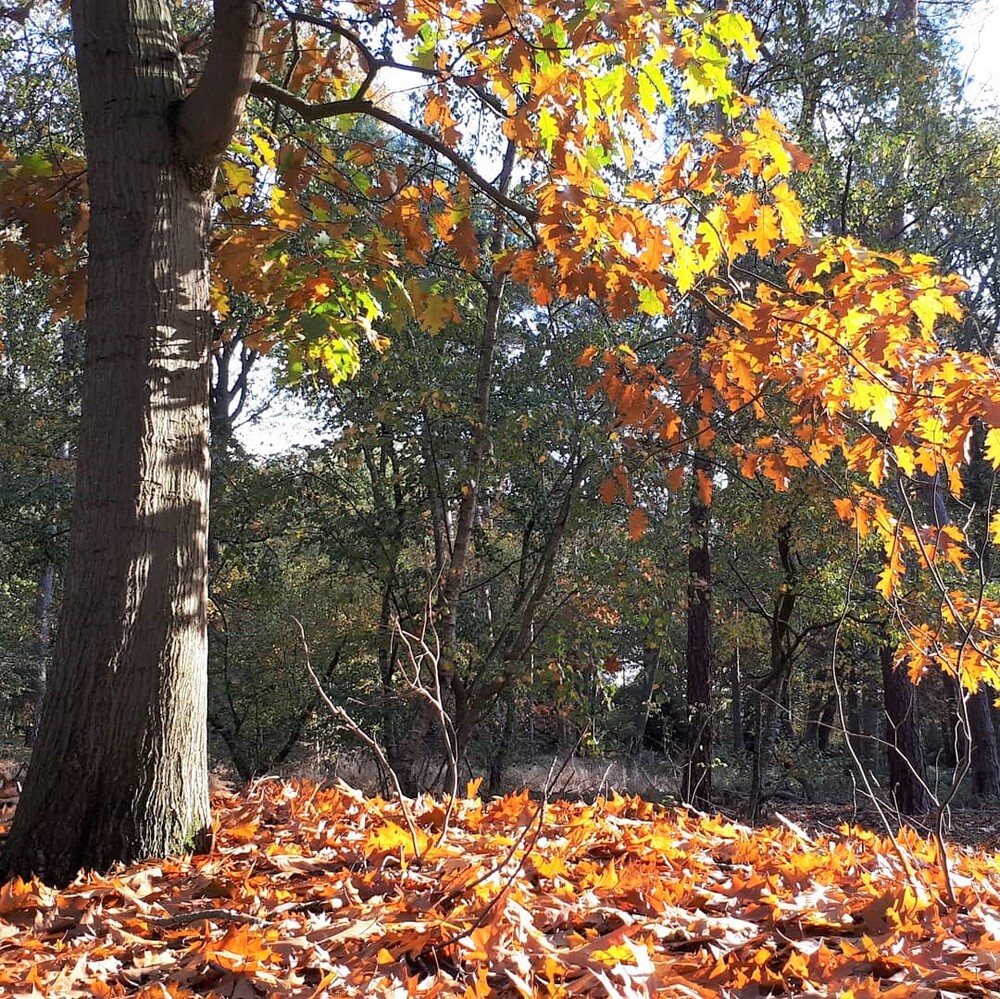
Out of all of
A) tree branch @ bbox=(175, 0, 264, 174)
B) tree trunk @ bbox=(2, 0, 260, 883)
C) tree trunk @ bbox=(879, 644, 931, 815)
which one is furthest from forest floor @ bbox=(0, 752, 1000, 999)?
tree trunk @ bbox=(879, 644, 931, 815)

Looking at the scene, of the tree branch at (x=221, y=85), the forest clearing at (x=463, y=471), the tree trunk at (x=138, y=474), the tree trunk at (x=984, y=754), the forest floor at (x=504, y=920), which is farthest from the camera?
the tree trunk at (x=984, y=754)

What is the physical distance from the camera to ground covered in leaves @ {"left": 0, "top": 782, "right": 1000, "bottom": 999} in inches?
75.2

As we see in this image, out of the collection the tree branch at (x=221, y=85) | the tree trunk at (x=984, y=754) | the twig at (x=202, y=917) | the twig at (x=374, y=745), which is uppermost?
the tree branch at (x=221, y=85)

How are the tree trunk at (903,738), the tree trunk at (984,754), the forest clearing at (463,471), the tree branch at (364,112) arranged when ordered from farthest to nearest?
the tree trunk at (984,754) < the tree trunk at (903,738) < the tree branch at (364,112) < the forest clearing at (463,471)

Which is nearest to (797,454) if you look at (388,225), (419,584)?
(388,225)

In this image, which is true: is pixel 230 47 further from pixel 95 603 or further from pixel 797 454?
pixel 797 454

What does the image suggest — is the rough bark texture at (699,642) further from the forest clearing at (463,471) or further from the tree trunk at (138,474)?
the tree trunk at (138,474)

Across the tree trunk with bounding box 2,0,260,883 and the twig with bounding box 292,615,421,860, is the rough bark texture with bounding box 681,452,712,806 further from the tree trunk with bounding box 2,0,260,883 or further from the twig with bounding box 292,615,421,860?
the twig with bounding box 292,615,421,860

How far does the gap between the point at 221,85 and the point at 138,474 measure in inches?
59.3

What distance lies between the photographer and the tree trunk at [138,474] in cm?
290

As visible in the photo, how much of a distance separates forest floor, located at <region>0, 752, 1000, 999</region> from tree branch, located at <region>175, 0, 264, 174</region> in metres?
2.53

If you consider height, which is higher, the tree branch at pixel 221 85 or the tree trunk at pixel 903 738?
the tree branch at pixel 221 85

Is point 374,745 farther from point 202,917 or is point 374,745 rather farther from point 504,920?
point 202,917

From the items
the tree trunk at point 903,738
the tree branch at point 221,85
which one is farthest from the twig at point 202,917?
the tree trunk at point 903,738
